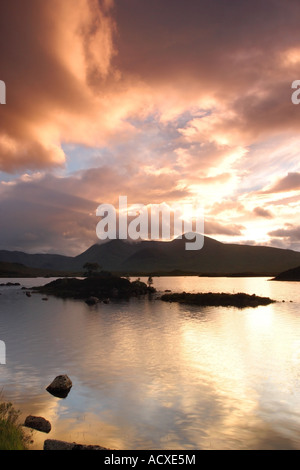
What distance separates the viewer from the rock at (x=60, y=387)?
2588 centimetres

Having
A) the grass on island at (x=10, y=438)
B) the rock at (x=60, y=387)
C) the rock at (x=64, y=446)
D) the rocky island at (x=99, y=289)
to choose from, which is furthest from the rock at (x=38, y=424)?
the rocky island at (x=99, y=289)

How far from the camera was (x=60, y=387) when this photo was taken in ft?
85.6

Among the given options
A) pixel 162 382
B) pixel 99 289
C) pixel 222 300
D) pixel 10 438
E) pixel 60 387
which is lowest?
pixel 162 382

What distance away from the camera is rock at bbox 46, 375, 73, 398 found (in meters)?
25.9

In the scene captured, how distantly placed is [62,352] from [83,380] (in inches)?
436

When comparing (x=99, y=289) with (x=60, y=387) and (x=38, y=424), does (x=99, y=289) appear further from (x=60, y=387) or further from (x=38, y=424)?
(x=38, y=424)

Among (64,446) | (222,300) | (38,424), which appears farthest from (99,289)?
(64,446)

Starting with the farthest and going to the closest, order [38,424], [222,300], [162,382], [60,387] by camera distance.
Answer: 1. [222,300]
2. [162,382]
3. [60,387]
4. [38,424]

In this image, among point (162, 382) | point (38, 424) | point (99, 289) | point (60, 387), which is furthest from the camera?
point (99, 289)

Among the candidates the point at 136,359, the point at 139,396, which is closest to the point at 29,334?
the point at 136,359

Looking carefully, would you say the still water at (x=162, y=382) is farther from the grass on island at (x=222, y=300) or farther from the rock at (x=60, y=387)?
the grass on island at (x=222, y=300)

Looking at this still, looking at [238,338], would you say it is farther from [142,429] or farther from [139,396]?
[142,429]

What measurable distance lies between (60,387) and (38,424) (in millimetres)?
6614

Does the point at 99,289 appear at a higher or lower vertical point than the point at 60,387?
higher
